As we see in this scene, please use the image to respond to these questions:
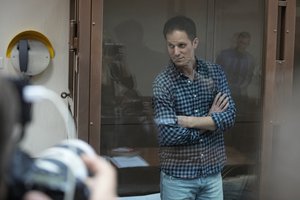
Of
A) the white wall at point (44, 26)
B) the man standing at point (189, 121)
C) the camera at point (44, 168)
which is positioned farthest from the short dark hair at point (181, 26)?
the camera at point (44, 168)

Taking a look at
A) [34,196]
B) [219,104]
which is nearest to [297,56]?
[219,104]

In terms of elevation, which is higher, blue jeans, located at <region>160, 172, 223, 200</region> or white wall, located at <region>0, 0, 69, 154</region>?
white wall, located at <region>0, 0, 69, 154</region>

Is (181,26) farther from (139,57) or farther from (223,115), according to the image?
(223,115)

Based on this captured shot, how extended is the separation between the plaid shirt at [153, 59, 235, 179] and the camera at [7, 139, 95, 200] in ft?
3.71

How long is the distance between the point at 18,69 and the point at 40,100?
192 centimetres

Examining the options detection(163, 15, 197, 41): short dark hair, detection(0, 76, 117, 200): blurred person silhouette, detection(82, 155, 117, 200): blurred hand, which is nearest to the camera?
detection(0, 76, 117, 200): blurred person silhouette

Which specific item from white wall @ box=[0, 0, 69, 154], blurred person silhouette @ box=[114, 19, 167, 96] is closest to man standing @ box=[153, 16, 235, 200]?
blurred person silhouette @ box=[114, 19, 167, 96]

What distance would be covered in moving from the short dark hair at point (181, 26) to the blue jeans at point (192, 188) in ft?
1.87

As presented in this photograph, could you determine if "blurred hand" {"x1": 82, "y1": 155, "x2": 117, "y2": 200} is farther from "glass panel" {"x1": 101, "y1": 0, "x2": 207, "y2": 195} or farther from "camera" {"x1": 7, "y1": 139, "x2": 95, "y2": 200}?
"glass panel" {"x1": 101, "y1": 0, "x2": 207, "y2": 195}

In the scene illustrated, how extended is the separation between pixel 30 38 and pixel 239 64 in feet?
3.63

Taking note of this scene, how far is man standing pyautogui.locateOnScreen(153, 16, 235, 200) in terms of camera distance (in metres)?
1.88

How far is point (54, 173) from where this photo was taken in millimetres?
708

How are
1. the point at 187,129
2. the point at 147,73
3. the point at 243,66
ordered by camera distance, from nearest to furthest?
1. the point at 187,129
2. the point at 147,73
3. the point at 243,66

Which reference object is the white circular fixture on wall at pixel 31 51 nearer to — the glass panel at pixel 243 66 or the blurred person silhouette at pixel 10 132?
the glass panel at pixel 243 66
